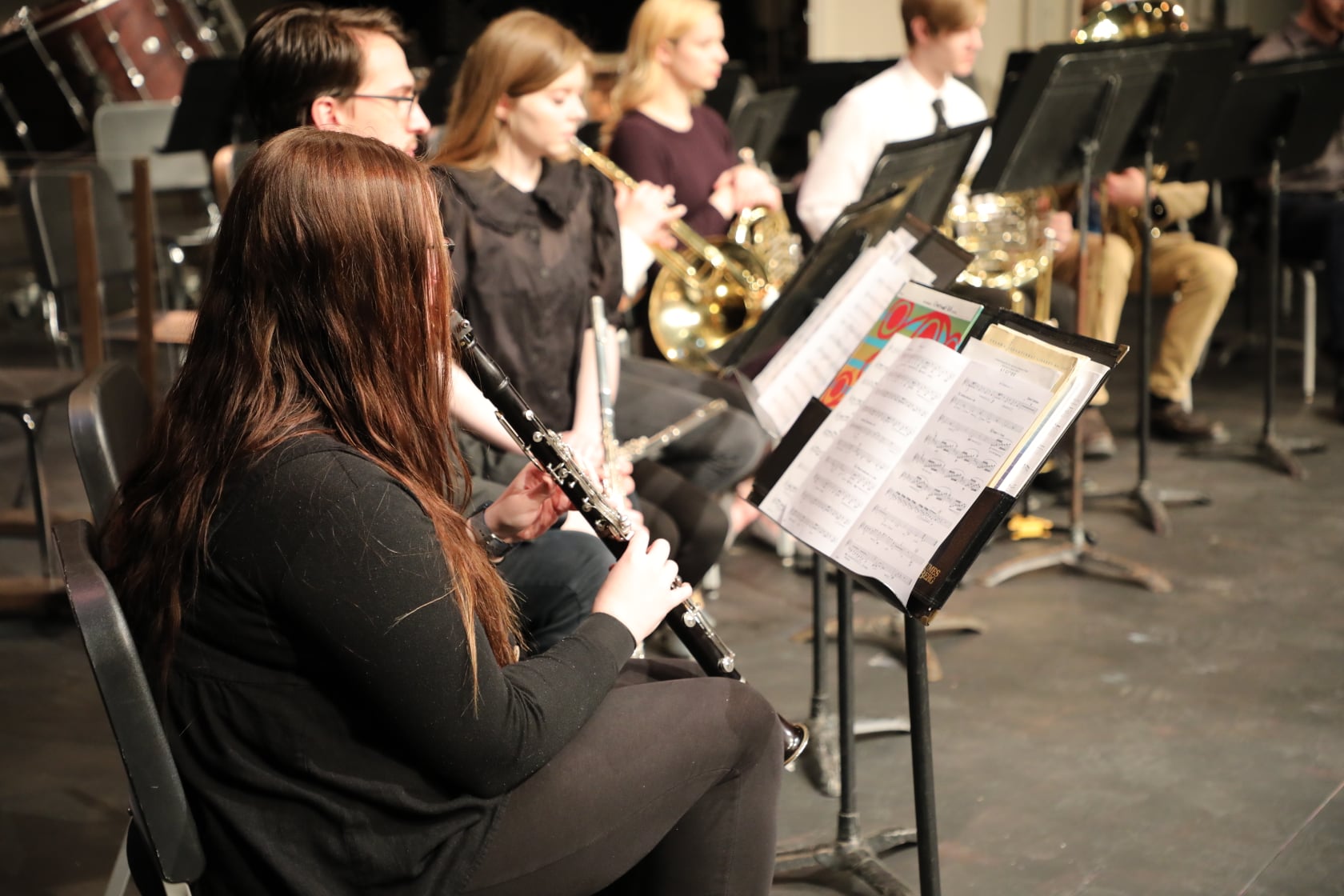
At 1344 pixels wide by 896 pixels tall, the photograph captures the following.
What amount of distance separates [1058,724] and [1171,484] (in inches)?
66.6

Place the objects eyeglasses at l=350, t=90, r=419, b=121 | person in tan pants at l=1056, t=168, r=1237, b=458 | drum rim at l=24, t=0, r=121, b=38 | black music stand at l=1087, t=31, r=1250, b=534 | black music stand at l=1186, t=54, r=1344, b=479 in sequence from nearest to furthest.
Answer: eyeglasses at l=350, t=90, r=419, b=121
black music stand at l=1087, t=31, r=1250, b=534
black music stand at l=1186, t=54, r=1344, b=479
person in tan pants at l=1056, t=168, r=1237, b=458
drum rim at l=24, t=0, r=121, b=38

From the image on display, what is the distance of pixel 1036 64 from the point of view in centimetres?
297

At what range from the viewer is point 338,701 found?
122 centimetres

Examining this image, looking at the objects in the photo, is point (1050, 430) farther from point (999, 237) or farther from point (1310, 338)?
point (1310, 338)

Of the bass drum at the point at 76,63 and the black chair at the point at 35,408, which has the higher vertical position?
the bass drum at the point at 76,63

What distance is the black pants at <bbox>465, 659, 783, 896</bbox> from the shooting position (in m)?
1.30

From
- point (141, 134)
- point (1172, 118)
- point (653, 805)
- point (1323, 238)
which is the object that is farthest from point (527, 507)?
point (141, 134)

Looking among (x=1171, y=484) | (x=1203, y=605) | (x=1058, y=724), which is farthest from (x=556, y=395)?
(x=1171, y=484)

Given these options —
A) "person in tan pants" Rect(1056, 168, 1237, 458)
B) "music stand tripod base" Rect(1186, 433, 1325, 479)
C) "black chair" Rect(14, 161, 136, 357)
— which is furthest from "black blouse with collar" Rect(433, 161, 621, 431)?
"music stand tripod base" Rect(1186, 433, 1325, 479)

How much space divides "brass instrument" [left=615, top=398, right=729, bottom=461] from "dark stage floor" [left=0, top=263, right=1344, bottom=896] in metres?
0.51

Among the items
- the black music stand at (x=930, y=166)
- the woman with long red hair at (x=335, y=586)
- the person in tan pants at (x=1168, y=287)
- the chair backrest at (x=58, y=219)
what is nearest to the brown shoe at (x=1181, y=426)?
the person in tan pants at (x=1168, y=287)

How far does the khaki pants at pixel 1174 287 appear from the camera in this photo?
416cm

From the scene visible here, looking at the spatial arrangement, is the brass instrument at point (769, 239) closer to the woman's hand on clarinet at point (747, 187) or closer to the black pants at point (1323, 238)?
the woman's hand on clarinet at point (747, 187)

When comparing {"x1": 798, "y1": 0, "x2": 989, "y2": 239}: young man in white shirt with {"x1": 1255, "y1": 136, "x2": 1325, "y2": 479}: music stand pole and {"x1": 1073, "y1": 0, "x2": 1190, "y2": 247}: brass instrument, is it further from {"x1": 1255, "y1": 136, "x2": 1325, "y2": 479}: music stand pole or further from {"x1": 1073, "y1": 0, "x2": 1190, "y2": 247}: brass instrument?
{"x1": 1255, "y1": 136, "x2": 1325, "y2": 479}: music stand pole
